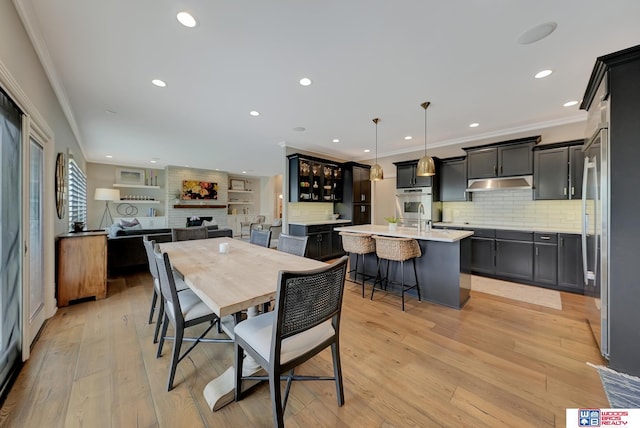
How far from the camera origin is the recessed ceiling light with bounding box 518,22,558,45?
1800 mm

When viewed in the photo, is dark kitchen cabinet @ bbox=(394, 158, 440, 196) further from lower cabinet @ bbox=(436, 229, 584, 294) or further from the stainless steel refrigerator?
the stainless steel refrigerator

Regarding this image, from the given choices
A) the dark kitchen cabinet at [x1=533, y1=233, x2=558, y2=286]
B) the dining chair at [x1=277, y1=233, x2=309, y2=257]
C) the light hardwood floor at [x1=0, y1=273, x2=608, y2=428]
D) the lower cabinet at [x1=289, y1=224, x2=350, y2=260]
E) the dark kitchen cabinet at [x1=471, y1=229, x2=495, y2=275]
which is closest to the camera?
the light hardwood floor at [x1=0, y1=273, x2=608, y2=428]

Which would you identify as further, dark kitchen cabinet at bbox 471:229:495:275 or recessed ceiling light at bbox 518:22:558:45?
dark kitchen cabinet at bbox 471:229:495:275

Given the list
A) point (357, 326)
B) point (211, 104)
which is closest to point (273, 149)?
point (211, 104)

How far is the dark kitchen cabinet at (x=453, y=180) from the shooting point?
4609 mm

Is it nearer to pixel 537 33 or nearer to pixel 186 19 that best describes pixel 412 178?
pixel 537 33

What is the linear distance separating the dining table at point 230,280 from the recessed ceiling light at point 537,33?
246 centimetres

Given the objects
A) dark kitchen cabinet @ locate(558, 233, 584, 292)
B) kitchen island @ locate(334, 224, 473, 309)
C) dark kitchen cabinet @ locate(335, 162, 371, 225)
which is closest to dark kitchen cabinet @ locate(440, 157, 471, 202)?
dark kitchen cabinet @ locate(558, 233, 584, 292)

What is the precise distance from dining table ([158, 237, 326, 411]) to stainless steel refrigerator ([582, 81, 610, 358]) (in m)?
2.26

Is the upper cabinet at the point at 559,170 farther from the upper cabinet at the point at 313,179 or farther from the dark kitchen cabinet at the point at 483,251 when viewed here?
the upper cabinet at the point at 313,179

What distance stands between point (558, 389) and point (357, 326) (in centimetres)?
150

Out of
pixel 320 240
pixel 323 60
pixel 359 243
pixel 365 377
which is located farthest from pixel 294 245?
pixel 320 240

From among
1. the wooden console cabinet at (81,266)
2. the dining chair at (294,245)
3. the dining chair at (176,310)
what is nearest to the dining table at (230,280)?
the dining chair at (176,310)

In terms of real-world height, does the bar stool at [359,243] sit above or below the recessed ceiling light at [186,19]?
below
